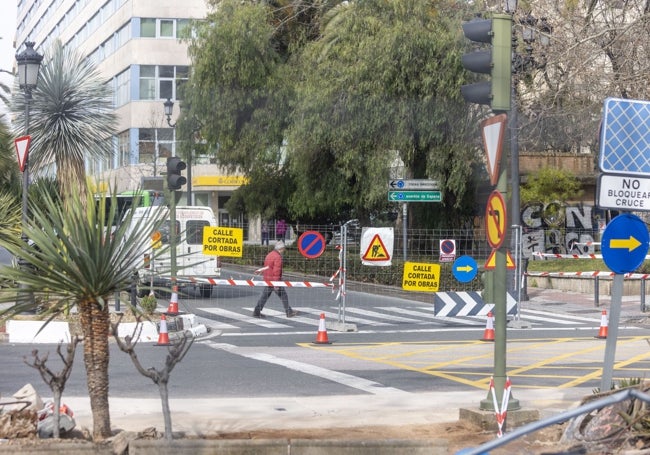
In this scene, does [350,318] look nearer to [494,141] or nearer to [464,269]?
[464,269]

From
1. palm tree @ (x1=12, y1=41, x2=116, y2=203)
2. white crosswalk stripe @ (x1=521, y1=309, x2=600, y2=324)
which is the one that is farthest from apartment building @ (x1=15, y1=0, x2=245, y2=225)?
white crosswalk stripe @ (x1=521, y1=309, x2=600, y2=324)

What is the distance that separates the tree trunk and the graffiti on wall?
3044cm

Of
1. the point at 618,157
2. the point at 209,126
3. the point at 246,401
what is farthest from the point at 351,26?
the point at 618,157

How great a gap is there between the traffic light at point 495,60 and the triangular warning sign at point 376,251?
11106 millimetres

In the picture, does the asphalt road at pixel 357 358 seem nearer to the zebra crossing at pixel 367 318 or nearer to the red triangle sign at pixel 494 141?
the zebra crossing at pixel 367 318

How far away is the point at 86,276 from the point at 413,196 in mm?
21917

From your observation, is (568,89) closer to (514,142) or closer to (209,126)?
(514,142)

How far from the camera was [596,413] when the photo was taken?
8289 mm

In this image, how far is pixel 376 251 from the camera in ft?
67.0

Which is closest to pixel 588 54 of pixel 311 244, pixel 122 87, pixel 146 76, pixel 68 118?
pixel 311 244

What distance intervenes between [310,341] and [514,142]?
9.94 m

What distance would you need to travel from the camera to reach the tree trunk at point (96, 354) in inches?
309

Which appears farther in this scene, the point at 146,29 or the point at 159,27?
the point at 159,27

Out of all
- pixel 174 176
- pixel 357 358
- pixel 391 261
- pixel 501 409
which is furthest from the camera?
pixel 391 261
